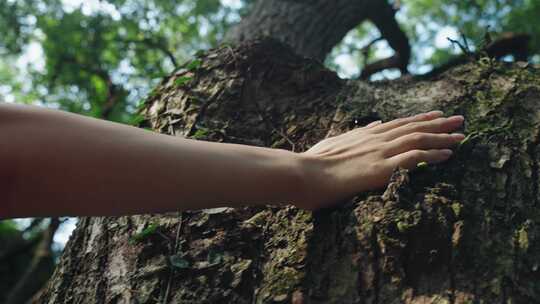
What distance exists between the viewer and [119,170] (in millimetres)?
1343

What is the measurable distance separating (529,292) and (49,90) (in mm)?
7864

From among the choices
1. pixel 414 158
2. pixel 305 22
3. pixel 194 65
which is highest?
pixel 305 22

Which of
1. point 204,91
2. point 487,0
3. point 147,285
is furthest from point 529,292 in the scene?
point 487,0

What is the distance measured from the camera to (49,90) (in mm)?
7617

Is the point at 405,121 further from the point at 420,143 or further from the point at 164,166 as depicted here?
the point at 164,166

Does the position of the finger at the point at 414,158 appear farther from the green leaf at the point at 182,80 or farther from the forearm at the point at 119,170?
the green leaf at the point at 182,80

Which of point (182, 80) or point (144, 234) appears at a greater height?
point (182, 80)

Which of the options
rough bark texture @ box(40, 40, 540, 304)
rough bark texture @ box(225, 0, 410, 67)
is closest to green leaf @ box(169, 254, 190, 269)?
rough bark texture @ box(40, 40, 540, 304)

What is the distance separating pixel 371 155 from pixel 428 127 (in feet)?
0.94

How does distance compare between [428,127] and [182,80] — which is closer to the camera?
[428,127]

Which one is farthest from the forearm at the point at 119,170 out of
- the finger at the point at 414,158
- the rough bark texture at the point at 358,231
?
the finger at the point at 414,158

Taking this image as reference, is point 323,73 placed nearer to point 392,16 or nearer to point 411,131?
point 411,131

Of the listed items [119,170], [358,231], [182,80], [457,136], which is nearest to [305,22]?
[182,80]

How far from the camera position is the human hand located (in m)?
1.62
